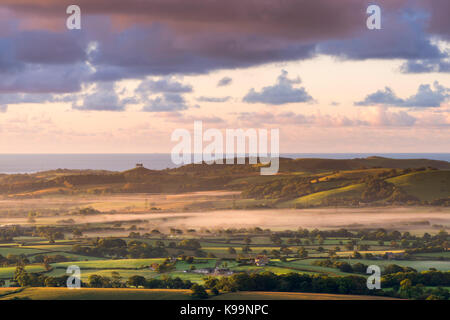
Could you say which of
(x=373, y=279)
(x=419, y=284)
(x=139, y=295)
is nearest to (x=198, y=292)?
(x=139, y=295)

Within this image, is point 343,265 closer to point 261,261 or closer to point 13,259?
point 261,261

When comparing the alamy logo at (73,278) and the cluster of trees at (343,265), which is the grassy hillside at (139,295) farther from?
the cluster of trees at (343,265)

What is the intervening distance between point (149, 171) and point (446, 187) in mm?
75858

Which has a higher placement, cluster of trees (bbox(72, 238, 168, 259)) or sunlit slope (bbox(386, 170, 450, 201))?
sunlit slope (bbox(386, 170, 450, 201))

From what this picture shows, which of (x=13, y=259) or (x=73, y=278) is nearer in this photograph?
(x=73, y=278)

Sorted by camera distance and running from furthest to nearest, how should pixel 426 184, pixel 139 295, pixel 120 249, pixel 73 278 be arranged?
pixel 426 184
pixel 120 249
pixel 73 278
pixel 139 295

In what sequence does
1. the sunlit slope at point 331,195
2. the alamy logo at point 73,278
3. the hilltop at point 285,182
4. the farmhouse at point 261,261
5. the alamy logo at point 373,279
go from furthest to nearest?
the hilltop at point 285,182
the sunlit slope at point 331,195
the farmhouse at point 261,261
the alamy logo at point 73,278
the alamy logo at point 373,279

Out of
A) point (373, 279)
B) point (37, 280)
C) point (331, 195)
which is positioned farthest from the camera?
point (331, 195)

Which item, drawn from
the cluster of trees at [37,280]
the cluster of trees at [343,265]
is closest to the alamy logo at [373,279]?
the cluster of trees at [343,265]

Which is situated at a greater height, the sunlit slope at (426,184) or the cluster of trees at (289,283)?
the sunlit slope at (426,184)

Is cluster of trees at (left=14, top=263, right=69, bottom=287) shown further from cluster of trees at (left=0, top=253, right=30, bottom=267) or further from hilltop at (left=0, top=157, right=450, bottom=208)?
hilltop at (left=0, top=157, right=450, bottom=208)

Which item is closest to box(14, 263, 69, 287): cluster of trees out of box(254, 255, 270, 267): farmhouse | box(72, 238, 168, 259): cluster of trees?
box(72, 238, 168, 259): cluster of trees

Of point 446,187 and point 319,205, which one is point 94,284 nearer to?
point 319,205

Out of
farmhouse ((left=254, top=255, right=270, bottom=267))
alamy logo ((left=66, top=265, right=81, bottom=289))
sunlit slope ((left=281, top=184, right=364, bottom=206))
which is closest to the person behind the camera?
alamy logo ((left=66, top=265, right=81, bottom=289))
